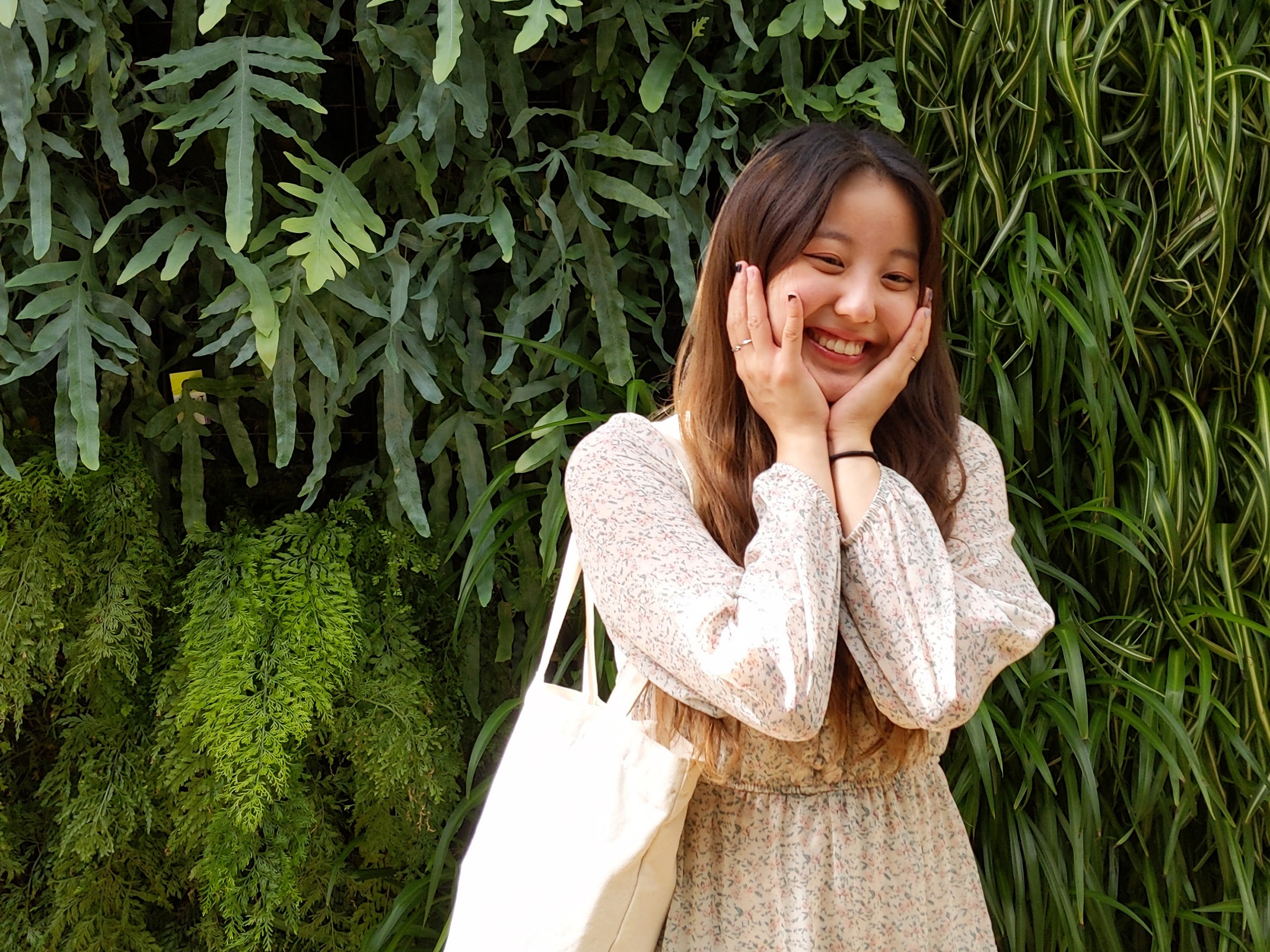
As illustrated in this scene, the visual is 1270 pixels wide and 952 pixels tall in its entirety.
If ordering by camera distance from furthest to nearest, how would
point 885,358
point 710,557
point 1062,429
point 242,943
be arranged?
point 1062,429 < point 242,943 < point 885,358 < point 710,557

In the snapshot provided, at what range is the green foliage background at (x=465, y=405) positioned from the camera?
5.45 ft

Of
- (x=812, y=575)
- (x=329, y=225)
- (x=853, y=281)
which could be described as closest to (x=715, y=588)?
(x=812, y=575)

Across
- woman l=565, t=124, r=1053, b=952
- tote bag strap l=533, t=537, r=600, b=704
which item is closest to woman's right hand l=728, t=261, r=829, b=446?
woman l=565, t=124, r=1053, b=952

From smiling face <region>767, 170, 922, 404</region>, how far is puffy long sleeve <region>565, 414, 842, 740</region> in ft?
0.46

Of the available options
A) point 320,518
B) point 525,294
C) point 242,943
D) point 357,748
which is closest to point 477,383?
point 525,294

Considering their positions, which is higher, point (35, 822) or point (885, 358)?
point (885, 358)

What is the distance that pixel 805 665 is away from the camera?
83 cm

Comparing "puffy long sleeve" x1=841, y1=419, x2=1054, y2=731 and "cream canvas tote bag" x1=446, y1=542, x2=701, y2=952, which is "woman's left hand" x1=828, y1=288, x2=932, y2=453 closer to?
"puffy long sleeve" x1=841, y1=419, x2=1054, y2=731

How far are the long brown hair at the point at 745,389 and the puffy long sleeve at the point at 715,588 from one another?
5 cm

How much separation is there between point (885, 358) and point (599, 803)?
0.46 metres

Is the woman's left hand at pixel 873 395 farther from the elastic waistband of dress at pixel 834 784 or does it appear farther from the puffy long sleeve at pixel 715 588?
the elastic waistband of dress at pixel 834 784

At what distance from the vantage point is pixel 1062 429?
1822 millimetres

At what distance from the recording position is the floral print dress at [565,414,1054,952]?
86cm

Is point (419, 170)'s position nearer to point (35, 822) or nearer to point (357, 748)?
point (357, 748)
